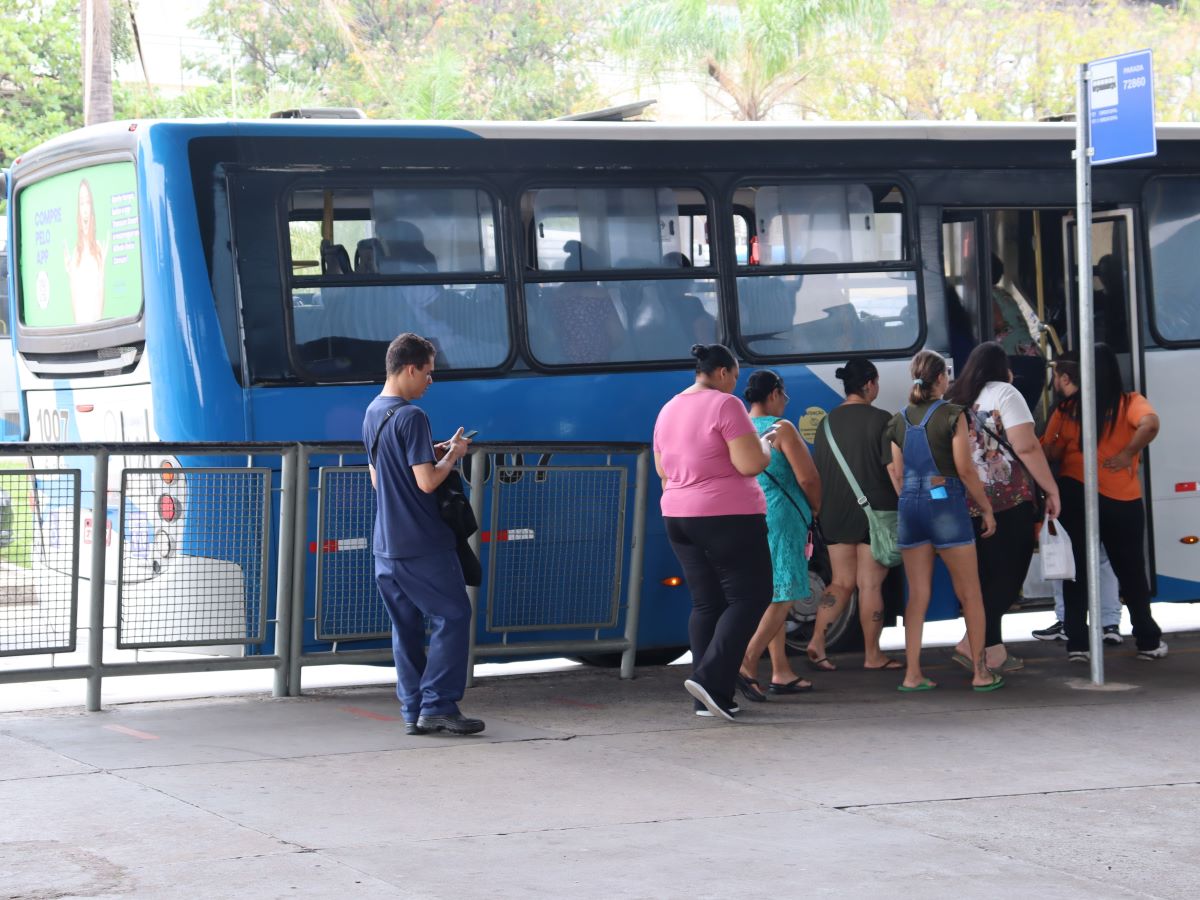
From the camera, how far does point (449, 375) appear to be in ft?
31.8

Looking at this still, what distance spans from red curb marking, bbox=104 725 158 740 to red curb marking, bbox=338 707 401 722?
3.48ft

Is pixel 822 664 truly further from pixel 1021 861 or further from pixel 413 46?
pixel 413 46

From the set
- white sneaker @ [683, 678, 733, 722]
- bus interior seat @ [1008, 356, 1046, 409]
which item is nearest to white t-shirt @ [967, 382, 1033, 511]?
bus interior seat @ [1008, 356, 1046, 409]

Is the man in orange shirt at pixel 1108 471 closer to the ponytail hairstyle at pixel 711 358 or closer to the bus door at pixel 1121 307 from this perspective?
the bus door at pixel 1121 307

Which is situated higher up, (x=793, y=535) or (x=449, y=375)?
(x=449, y=375)

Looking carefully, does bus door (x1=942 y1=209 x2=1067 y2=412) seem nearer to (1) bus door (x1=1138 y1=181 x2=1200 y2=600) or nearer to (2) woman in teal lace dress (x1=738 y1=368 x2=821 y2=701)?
(1) bus door (x1=1138 y1=181 x2=1200 y2=600)

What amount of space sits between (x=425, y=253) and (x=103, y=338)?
1809mm

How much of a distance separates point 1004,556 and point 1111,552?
1.15m

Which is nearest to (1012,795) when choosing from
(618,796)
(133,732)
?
(618,796)

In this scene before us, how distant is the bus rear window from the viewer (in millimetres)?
9453

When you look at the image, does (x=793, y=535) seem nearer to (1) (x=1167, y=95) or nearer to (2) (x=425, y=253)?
(2) (x=425, y=253)

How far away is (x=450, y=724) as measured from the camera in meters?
8.29

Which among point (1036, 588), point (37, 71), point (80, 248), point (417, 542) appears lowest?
point (1036, 588)

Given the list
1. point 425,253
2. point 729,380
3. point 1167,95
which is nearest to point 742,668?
point 729,380
